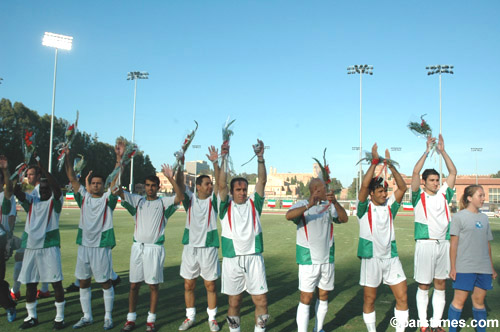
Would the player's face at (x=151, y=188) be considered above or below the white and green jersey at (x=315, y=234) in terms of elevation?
above

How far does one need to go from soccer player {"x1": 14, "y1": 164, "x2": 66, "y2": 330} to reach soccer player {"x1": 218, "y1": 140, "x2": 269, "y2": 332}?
94.1 inches

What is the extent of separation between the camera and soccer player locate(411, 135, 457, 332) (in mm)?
5129

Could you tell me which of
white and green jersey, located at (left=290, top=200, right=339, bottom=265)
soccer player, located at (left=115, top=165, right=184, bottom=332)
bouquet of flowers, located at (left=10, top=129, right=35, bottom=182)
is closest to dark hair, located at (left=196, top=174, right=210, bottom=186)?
soccer player, located at (left=115, top=165, right=184, bottom=332)

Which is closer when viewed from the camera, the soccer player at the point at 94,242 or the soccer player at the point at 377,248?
the soccer player at the point at 377,248

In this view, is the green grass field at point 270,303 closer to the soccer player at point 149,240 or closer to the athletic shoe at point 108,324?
the athletic shoe at point 108,324

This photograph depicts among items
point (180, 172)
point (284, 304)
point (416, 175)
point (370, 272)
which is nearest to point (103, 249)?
point (180, 172)

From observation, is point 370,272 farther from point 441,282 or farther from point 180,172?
point 180,172

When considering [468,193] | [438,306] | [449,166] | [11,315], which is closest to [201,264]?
[11,315]

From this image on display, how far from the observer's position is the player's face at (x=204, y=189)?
18.3 feet

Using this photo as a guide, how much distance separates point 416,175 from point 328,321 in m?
2.44

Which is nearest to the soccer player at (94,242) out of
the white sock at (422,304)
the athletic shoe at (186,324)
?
the athletic shoe at (186,324)

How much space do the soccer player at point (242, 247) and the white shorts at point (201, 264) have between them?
0.54 m

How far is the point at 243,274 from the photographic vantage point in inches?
188

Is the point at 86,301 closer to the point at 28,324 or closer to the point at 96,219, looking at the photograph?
the point at 28,324
